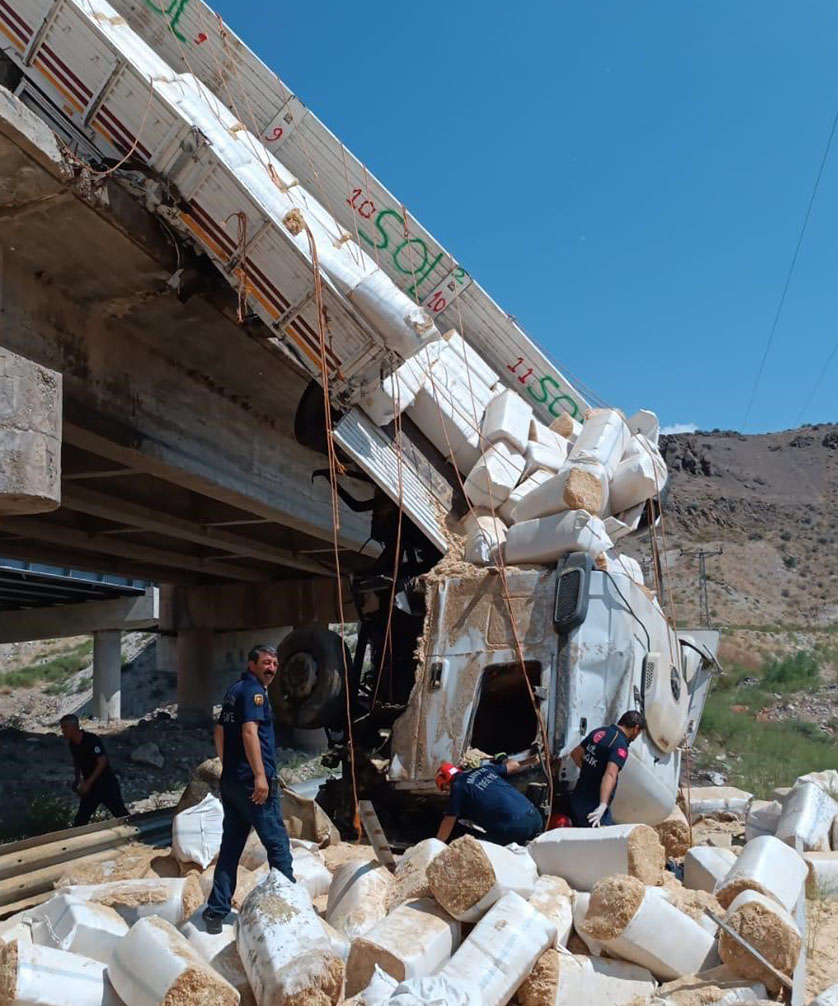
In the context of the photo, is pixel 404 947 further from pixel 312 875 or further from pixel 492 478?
pixel 492 478

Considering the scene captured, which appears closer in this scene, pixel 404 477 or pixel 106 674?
pixel 404 477

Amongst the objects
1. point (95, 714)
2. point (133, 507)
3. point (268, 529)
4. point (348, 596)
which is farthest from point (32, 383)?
point (95, 714)

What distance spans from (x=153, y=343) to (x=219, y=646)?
42.0 ft

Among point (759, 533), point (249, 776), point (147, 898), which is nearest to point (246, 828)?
point (249, 776)

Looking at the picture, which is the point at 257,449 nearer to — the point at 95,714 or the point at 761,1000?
the point at 761,1000

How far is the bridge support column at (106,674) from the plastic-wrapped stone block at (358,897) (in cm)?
2558

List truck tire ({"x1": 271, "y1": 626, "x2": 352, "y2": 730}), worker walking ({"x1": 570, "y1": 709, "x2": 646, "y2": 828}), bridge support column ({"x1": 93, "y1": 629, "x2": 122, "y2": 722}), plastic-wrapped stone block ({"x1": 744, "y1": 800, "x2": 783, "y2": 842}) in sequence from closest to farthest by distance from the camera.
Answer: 1. worker walking ({"x1": 570, "y1": 709, "x2": 646, "y2": 828})
2. plastic-wrapped stone block ({"x1": 744, "y1": 800, "x2": 783, "y2": 842})
3. truck tire ({"x1": 271, "y1": 626, "x2": 352, "y2": 730})
4. bridge support column ({"x1": 93, "y1": 629, "x2": 122, "y2": 722})

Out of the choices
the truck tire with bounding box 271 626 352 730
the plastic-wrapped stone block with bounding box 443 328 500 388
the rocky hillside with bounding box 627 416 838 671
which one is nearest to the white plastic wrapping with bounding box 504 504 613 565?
the truck tire with bounding box 271 626 352 730

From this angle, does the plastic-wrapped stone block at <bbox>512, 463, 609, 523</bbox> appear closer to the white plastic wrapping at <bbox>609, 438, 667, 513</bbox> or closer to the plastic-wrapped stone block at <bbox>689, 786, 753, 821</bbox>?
the white plastic wrapping at <bbox>609, 438, 667, 513</bbox>

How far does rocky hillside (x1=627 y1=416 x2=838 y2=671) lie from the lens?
149 feet

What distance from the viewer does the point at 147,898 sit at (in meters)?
5.28

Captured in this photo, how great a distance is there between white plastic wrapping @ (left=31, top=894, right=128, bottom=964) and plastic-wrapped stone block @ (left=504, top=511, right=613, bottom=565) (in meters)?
4.09

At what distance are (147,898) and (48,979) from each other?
4.39 feet

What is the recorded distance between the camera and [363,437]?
8.72 metres
